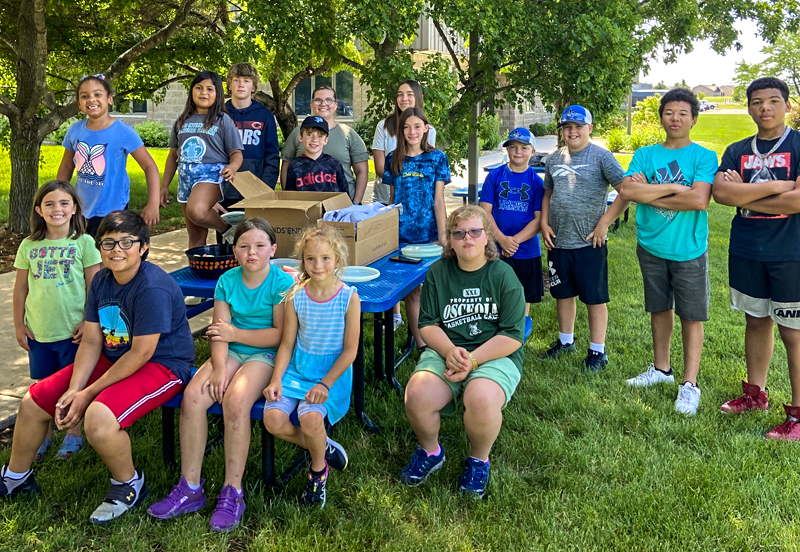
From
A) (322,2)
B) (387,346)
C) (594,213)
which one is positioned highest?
(322,2)

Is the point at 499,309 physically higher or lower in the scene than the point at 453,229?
lower

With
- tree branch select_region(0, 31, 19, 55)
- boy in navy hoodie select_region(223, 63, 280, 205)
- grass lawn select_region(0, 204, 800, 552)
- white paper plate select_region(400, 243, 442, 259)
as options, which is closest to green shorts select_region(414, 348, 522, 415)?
grass lawn select_region(0, 204, 800, 552)

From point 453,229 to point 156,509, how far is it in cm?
185

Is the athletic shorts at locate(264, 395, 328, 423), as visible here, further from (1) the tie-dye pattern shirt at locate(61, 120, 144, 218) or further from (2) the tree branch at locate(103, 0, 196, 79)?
(2) the tree branch at locate(103, 0, 196, 79)

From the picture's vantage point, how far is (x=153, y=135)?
2338 cm

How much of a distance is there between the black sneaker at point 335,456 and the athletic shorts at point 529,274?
2263mm

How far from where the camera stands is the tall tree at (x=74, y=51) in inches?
321

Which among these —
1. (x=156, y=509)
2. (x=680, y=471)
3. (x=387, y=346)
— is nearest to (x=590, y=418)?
(x=680, y=471)

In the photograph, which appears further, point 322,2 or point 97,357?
point 322,2

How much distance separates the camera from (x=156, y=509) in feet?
9.57

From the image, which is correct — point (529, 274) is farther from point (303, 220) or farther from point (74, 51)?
point (74, 51)

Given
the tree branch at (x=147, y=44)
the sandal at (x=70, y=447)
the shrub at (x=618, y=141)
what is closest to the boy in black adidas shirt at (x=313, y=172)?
the sandal at (x=70, y=447)

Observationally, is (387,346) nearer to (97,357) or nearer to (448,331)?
(448,331)

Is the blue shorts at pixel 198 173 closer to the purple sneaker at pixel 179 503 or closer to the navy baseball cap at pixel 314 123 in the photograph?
the navy baseball cap at pixel 314 123
